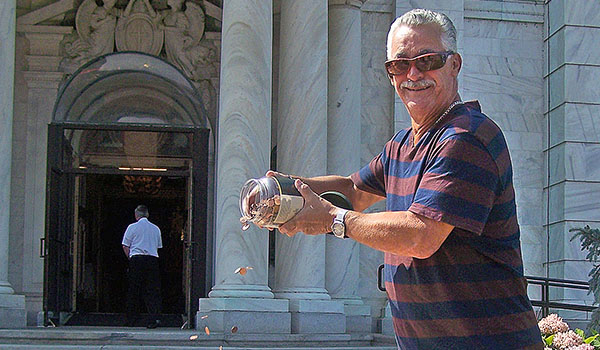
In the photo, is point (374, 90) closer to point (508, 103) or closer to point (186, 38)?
point (508, 103)

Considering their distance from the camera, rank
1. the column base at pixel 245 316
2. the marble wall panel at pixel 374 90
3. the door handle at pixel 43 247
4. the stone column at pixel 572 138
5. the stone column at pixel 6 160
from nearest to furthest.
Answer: the column base at pixel 245 316 < the stone column at pixel 6 160 < the door handle at pixel 43 247 < the marble wall panel at pixel 374 90 < the stone column at pixel 572 138

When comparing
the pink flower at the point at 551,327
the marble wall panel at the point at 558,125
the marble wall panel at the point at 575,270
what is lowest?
the marble wall panel at the point at 575,270

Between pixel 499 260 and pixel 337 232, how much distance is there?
0.55 meters

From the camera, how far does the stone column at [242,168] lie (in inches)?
516

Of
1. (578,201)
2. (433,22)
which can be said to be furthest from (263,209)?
(578,201)

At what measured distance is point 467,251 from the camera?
320 centimetres

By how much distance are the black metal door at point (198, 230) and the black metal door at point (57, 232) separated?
6.94ft

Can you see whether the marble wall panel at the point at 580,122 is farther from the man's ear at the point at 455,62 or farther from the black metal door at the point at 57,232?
the man's ear at the point at 455,62

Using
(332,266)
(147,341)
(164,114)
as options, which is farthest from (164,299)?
(147,341)

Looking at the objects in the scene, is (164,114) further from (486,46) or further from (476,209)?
(476,209)

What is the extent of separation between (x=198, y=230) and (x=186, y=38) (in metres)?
3.61

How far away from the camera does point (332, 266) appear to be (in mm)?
15336

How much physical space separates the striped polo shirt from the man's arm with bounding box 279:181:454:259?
4 cm

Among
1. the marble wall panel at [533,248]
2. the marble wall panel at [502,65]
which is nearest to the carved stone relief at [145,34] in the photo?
the marble wall panel at [502,65]
